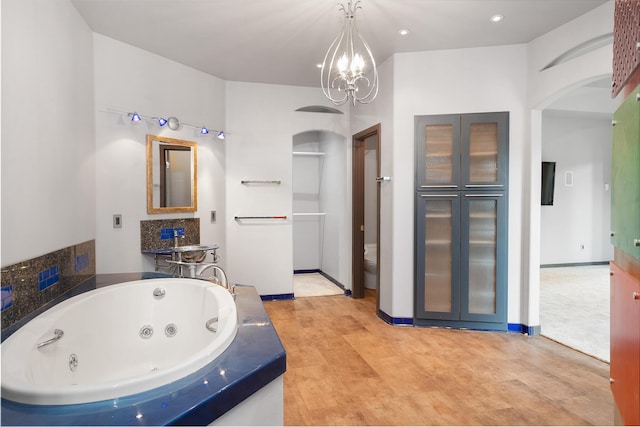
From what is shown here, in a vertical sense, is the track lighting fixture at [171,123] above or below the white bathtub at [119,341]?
above

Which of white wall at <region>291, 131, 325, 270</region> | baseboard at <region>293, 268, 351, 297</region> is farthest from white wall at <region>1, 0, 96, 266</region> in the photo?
white wall at <region>291, 131, 325, 270</region>

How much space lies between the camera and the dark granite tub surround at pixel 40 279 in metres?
1.82

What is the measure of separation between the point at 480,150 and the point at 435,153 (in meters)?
0.42

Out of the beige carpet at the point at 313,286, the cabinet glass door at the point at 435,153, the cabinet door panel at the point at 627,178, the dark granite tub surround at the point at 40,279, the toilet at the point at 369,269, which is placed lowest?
the beige carpet at the point at 313,286

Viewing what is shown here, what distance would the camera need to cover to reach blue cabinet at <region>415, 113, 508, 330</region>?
3545 millimetres

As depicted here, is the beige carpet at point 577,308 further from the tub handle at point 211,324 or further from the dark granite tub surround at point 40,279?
the dark granite tub surround at point 40,279

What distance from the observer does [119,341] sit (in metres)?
2.47

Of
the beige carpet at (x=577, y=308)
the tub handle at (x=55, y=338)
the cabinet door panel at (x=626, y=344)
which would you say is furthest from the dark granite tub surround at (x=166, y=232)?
the beige carpet at (x=577, y=308)

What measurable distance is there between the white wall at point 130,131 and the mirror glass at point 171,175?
0.21 feet

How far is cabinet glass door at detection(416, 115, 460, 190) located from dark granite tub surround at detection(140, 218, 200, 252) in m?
2.44

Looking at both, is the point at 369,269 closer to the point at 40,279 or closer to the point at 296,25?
the point at 296,25

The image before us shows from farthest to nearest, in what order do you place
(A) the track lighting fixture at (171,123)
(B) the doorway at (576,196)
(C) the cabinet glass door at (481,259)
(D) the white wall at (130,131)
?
(B) the doorway at (576,196)
(C) the cabinet glass door at (481,259)
(A) the track lighting fixture at (171,123)
(D) the white wall at (130,131)

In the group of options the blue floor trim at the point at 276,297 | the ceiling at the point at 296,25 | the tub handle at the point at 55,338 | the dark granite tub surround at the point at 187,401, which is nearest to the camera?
the dark granite tub surround at the point at 187,401

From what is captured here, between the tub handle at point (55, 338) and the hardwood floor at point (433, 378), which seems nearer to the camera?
the tub handle at point (55, 338)
